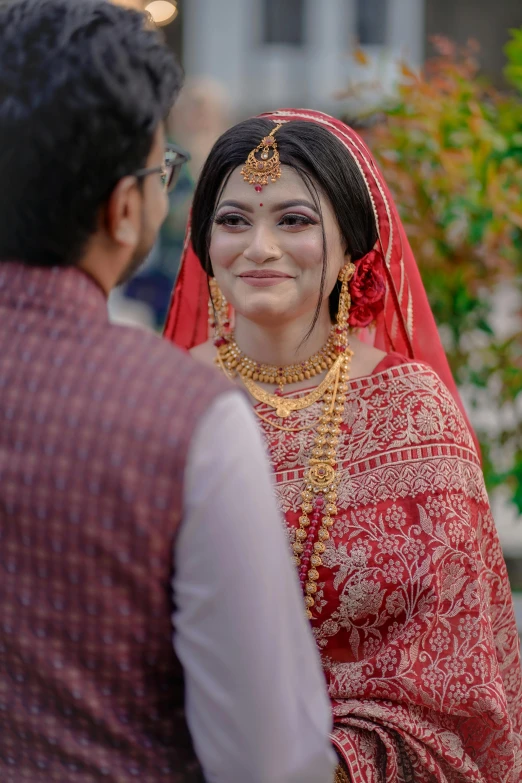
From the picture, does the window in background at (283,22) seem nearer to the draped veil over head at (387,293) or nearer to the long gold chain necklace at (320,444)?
the draped veil over head at (387,293)

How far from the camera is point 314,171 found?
1796 mm

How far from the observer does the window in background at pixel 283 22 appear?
11844mm

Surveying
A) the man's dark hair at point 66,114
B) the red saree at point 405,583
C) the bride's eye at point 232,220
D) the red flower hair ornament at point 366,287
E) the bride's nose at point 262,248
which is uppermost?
the man's dark hair at point 66,114

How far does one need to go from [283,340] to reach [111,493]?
0.97m

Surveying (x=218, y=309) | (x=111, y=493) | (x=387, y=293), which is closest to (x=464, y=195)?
(x=387, y=293)

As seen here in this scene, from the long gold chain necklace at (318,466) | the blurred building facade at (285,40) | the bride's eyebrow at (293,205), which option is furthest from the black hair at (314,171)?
the blurred building facade at (285,40)

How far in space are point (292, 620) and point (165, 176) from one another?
72 centimetres

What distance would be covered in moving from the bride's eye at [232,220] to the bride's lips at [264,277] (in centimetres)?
10

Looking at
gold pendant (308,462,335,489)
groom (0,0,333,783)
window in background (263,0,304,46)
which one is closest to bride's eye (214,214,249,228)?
gold pendant (308,462,335,489)

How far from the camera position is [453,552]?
176cm

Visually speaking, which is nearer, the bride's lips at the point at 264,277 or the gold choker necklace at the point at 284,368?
the bride's lips at the point at 264,277

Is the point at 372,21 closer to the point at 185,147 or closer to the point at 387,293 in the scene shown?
the point at 185,147

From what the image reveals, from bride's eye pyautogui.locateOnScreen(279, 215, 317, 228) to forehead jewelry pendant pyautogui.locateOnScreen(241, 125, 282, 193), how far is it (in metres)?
0.07

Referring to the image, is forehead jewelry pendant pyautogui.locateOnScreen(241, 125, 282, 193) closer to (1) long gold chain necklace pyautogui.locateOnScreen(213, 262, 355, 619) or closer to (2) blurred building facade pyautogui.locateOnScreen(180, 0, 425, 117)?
(1) long gold chain necklace pyautogui.locateOnScreen(213, 262, 355, 619)
